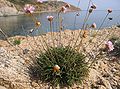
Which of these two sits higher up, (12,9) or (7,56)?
(7,56)

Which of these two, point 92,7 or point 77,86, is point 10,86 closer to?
point 77,86

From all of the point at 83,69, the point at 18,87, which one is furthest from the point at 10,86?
the point at 83,69

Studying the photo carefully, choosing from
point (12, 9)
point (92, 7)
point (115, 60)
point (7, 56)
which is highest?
point (92, 7)

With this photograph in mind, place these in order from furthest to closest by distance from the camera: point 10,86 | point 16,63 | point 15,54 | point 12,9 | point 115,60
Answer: point 12,9 < point 115,60 < point 15,54 < point 16,63 < point 10,86

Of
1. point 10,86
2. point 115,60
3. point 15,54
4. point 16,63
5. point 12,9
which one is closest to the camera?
point 10,86

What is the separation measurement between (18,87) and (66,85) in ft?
3.03

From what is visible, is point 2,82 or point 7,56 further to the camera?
point 7,56

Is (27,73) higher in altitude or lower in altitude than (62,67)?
lower

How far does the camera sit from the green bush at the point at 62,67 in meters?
6.05

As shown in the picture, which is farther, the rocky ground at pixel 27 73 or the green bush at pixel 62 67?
the green bush at pixel 62 67

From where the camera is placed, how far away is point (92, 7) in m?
6.15

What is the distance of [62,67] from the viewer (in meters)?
6.09

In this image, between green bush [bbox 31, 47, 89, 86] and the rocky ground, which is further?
green bush [bbox 31, 47, 89, 86]

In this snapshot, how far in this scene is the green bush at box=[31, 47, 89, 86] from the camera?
6.05m
